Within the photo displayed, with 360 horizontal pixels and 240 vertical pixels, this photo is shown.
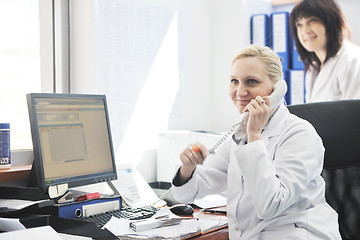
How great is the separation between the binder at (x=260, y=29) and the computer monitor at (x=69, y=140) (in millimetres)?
1376

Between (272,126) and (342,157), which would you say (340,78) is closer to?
(342,157)

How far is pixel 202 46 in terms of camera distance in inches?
106

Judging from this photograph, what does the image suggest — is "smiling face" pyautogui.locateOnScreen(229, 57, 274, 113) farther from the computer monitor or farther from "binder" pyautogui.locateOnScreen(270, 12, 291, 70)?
"binder" pyautogui.locateOnScreen(270, 12, 291, 70)

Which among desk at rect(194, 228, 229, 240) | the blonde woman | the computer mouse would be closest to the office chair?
the blonde woman

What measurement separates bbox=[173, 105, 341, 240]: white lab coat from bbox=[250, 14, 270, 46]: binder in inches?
54.3

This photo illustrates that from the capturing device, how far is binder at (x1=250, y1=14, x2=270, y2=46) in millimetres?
2641

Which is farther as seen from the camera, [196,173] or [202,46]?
[202,46]

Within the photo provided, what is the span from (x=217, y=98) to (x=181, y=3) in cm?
68

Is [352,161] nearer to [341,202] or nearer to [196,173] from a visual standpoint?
[341,202]

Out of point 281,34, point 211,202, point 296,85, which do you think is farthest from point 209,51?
point 211,202

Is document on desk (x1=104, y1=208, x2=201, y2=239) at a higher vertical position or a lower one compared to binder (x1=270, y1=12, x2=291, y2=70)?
lower

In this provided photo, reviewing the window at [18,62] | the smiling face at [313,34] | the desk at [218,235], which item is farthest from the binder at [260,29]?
the desk at [218,235]

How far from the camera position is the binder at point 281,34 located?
2615 millimetres

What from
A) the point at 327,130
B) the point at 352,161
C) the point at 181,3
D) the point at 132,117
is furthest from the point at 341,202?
the point at 181,3
